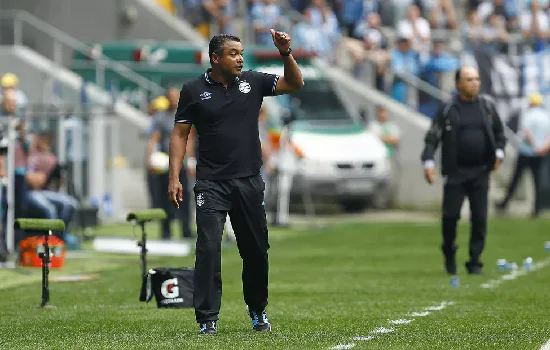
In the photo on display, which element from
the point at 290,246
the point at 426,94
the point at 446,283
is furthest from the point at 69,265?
the point at 426,94

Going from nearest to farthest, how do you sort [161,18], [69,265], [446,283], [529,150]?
1. [446,283]
2. [69,265]
3. [529,150]
4. [161,18]

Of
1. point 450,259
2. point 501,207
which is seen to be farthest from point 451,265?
point 501,207

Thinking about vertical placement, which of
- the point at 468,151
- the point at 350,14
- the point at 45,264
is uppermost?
the point at 350,14

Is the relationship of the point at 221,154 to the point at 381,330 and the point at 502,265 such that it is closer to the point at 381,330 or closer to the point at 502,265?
the point at 381,330

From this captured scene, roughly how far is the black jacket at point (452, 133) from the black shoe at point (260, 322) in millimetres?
5564

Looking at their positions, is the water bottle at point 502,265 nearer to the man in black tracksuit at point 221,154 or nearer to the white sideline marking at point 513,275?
the white sideline marking at point 513,275

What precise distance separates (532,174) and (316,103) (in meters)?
4.18

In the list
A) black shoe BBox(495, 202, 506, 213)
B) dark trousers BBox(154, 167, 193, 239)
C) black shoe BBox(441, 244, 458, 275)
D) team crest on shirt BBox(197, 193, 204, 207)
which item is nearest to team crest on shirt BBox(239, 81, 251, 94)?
team crest on shirt BBox(197, 193, 204, 207)

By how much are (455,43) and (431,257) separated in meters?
14.1

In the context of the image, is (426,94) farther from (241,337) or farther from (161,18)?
(241,337)

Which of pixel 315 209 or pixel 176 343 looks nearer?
pixel 176 343

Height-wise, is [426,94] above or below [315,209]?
above

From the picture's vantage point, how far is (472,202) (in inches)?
635

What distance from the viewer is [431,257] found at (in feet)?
63.0
